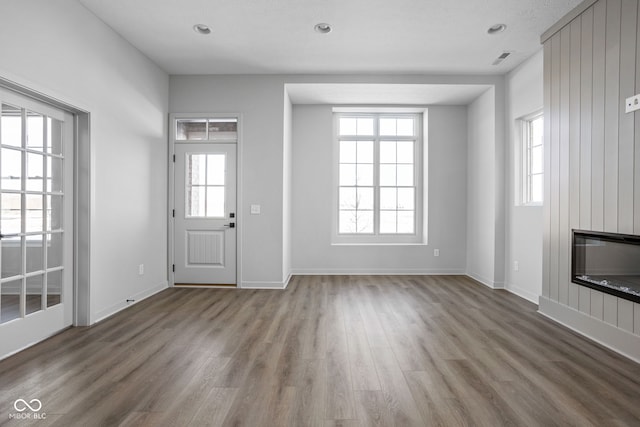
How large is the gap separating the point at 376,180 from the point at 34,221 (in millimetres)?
4678

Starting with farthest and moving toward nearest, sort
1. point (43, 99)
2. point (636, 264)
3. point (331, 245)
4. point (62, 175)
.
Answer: point (331, 245), point (62, 175), point (43, 99), point (636, 264)

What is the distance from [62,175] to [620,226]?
482 centimetres

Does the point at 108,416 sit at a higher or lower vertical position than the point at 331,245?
lower

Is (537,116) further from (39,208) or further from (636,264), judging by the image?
(39,208)

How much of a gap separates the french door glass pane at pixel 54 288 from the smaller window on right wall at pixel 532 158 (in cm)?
524

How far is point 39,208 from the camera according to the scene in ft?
9.52

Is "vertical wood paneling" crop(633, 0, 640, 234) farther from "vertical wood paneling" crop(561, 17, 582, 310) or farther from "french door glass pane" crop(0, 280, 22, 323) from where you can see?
"french door glass pane" crop(0, 280, 22, 323)

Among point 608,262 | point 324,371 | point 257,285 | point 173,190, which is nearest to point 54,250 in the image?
point 173,190

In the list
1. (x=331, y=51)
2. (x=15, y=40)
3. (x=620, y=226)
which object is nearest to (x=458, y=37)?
(x=331, y=51)

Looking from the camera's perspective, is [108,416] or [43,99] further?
[43,99]

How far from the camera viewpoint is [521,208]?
14.6 ft

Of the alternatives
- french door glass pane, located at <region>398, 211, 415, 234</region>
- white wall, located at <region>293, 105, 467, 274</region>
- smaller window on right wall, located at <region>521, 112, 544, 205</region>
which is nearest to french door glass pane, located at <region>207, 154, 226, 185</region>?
white wall, located at <region>293, 105, 467, 274</region>

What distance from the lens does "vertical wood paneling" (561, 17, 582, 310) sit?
10.5 ft

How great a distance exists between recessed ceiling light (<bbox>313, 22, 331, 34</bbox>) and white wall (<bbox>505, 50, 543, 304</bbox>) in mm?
2543
